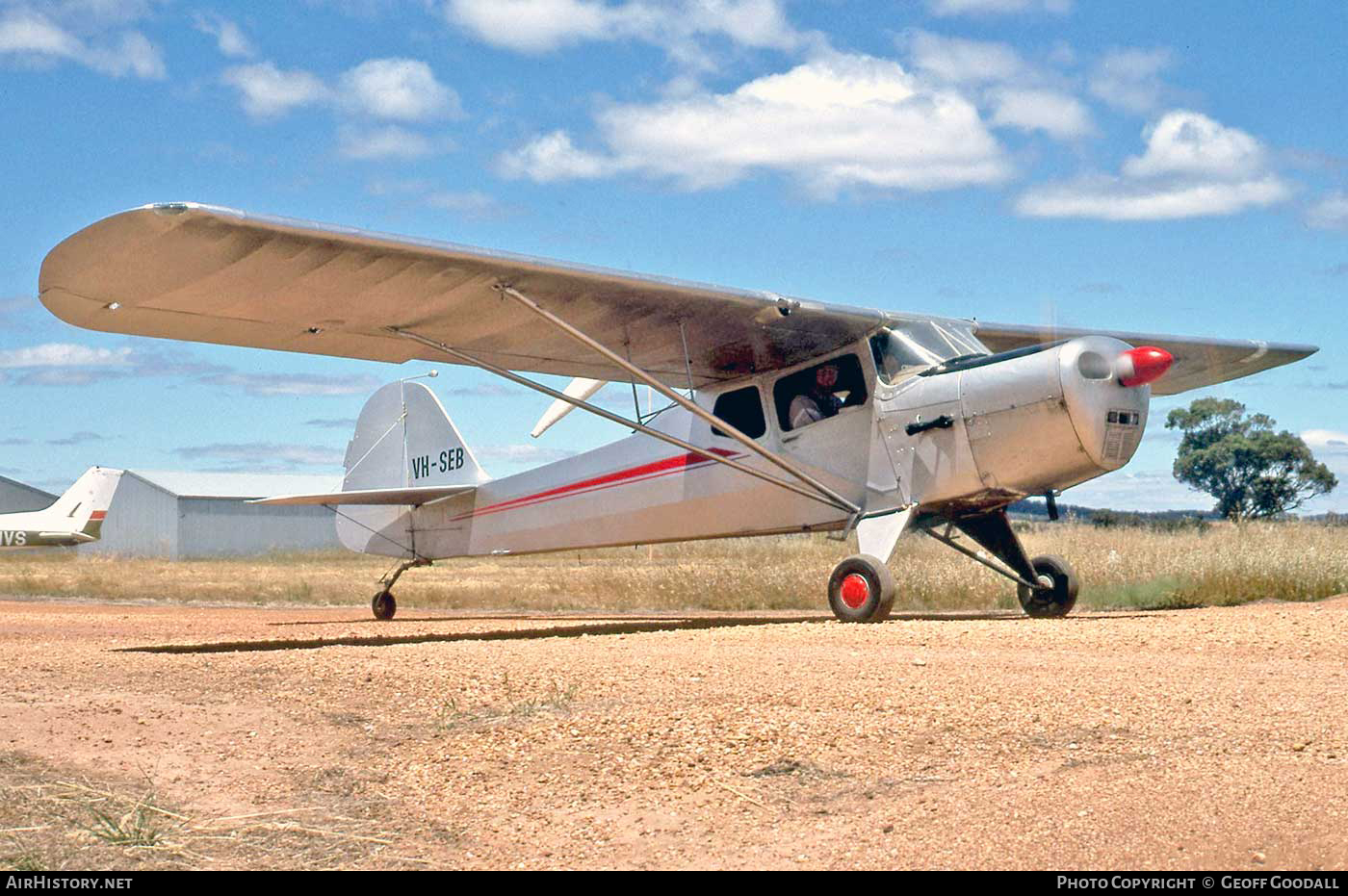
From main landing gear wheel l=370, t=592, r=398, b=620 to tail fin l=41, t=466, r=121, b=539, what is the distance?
36.5 metres

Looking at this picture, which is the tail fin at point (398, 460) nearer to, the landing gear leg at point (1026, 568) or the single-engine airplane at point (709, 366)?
the single-engine airplane at point (709, 366)

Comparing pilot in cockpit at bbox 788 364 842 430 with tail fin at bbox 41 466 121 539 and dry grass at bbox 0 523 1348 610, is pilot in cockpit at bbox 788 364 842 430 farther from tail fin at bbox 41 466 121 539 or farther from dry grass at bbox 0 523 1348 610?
tail fin at bbox 41 466 121 539

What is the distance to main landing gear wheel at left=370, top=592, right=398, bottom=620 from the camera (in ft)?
56.1

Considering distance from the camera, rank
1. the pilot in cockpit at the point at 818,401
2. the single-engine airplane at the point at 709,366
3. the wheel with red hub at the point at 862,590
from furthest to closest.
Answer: the pilot in cockpit at the point at 818,401, the wheel with red hub at the point at 862,590, the single-engine airplane at the point at 709,366

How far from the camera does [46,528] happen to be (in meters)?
49.3

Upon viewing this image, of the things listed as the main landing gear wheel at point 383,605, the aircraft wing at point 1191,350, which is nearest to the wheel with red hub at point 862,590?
the aircraft wing at point 1191,350

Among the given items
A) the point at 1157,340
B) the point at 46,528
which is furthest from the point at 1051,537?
the point at 46,528

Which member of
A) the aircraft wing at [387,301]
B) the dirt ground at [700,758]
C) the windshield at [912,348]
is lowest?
the dirt ground at [700,758]

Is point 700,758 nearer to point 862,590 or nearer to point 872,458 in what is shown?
point 862,590

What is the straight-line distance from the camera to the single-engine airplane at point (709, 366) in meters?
9.70

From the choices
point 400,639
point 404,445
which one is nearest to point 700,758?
point 400,639

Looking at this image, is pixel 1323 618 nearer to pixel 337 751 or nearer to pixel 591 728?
pixel 591 728

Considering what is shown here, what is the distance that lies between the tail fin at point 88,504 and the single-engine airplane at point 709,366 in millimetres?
39639

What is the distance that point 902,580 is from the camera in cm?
1764
